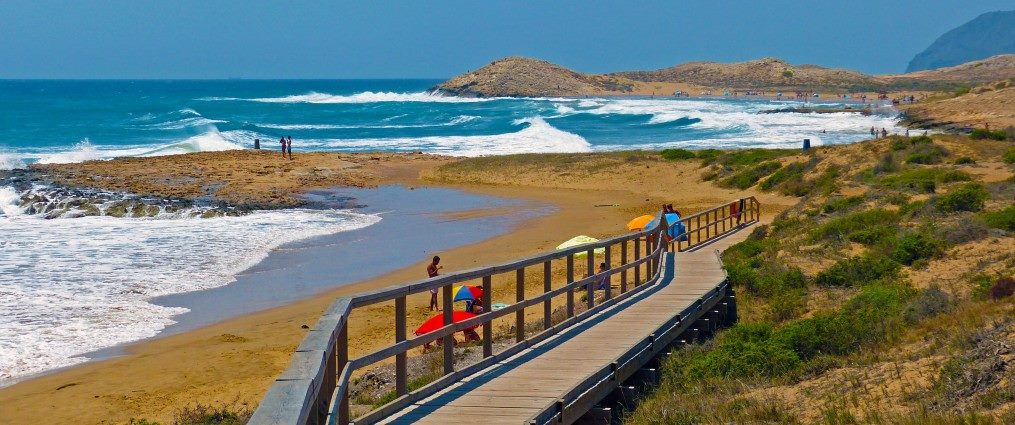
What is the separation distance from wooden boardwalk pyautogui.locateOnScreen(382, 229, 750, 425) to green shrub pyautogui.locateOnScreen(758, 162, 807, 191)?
20428 millimetres

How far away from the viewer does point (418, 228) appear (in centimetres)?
2838

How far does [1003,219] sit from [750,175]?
764 inches

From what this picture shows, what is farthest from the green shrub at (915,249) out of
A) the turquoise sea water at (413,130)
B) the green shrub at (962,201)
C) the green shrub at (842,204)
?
the turquoise sea water at (413,130)

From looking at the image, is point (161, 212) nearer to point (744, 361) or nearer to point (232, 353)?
point (232, 353)

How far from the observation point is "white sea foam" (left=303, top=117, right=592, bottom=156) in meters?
58.2

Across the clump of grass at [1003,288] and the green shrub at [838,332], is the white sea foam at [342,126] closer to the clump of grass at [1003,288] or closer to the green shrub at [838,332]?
the green shrub at [838,332]

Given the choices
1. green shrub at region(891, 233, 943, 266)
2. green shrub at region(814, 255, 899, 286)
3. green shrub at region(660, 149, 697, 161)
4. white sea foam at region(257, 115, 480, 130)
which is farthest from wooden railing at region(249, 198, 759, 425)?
white sea foam at region(257, 115, 480, 130)

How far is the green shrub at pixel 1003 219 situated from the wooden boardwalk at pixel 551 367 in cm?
520

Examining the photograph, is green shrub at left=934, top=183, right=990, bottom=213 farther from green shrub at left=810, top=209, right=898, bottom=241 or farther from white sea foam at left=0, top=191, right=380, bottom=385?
white sea foam at left=0, top=191, right=380, bottom=385

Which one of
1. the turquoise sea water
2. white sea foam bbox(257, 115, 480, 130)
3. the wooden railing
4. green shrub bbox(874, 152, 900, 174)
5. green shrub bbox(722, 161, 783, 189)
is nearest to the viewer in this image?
the wooden railing

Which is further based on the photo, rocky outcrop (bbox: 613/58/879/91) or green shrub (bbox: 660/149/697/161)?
rocky outcrop (bbox: 613/58/879/91)

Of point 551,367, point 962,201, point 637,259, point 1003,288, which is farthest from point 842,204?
point 551,367

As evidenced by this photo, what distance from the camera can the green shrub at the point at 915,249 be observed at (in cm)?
1553

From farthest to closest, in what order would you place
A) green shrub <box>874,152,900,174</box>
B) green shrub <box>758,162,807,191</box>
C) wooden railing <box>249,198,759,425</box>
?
green shrub <box>758,162,807,191</box> → green shrub <box>874,152,900,174</box> → wooden railing <box>249,198,759,425</box>
